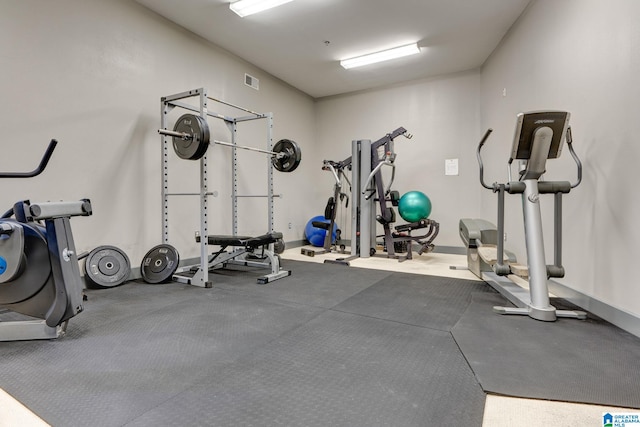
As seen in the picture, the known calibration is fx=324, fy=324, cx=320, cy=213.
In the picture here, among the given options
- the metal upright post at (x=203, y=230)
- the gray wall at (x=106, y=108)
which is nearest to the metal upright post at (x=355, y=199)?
the gray wall at (x=106, y=108)

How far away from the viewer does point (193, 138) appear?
3232mm

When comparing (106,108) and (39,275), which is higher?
(106,108)

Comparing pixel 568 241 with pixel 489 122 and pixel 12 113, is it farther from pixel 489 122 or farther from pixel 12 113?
pixel 12 113

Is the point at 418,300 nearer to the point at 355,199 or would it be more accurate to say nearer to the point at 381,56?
the point at 355,199

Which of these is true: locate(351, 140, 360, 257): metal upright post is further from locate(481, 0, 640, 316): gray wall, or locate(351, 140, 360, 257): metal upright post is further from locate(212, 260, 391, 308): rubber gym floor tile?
locate(481, 0, 640, 316): gray wall

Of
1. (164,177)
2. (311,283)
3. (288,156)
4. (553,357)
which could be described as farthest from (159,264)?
(553,357)

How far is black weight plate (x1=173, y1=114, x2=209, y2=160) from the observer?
10.4ft

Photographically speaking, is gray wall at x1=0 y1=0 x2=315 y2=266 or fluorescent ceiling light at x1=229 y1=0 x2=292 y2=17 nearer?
gray wall at x1=0 y1=0 x2=315 y2=266

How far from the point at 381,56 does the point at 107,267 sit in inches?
180

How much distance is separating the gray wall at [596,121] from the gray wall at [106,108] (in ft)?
13.1

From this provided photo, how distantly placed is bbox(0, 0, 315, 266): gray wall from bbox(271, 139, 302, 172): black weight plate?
0.92 m

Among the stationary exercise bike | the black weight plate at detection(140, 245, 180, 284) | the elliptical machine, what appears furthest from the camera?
the black weight plate at detection(140, 245, 180, 284)

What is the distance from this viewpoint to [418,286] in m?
3.35

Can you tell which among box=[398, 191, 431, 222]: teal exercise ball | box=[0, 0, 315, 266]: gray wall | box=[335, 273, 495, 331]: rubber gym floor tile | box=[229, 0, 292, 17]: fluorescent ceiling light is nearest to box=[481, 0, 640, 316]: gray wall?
box=[335, 273, 495, 331]: rubber gym floor tile
